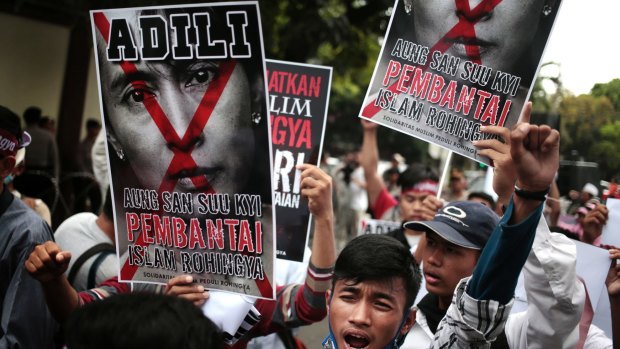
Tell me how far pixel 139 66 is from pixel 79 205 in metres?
9.40

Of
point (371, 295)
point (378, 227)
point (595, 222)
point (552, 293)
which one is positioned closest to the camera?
point (552, 293)

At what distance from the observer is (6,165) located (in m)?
3.21

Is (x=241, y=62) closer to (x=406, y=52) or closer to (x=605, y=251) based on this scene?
(x=406, y=52)

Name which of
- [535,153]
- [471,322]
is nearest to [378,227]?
[471,322]

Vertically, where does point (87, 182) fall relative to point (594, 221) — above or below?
below

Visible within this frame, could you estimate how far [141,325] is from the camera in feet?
5.74

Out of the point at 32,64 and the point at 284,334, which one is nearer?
the point at 284,334

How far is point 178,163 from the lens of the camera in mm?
3047

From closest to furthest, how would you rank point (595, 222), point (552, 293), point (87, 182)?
point (552, 293)
point (595, 222)
point (87, 182)

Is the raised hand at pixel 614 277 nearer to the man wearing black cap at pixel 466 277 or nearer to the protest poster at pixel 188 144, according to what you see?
the man wearing black cap at pixel 466 277

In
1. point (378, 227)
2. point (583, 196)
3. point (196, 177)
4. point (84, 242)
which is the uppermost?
point (196, 177)

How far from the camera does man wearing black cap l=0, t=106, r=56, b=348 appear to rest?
2943 millimetres

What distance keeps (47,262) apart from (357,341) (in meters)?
1.02

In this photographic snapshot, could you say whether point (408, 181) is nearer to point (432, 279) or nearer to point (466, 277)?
point (432, 279)
